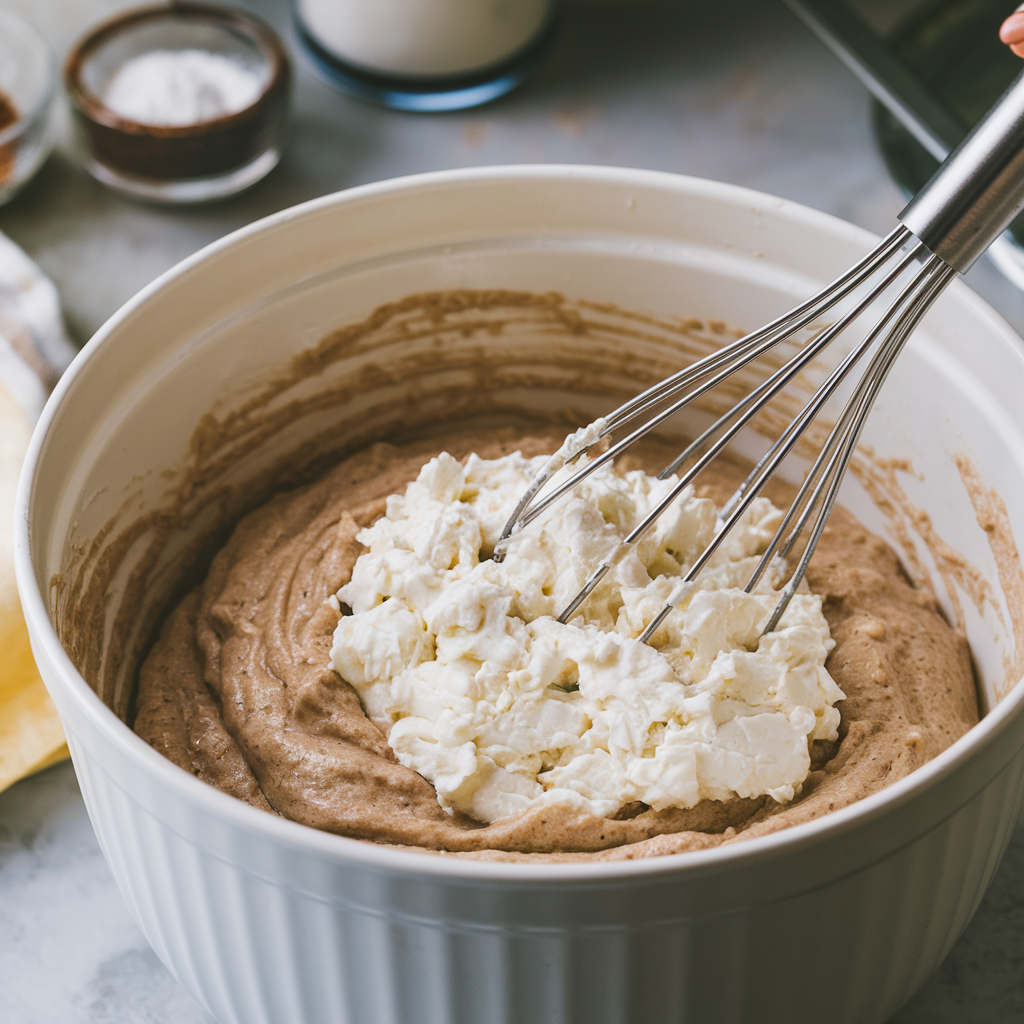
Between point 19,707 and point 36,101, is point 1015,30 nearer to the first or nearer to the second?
point 19,707

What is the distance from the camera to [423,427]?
125cm

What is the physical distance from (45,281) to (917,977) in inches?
48.9

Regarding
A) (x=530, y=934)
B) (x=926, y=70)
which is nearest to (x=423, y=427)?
(x=530, y=934)

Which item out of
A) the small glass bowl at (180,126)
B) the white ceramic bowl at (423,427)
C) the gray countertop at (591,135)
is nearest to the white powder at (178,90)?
the small glass bowl at (180,126)

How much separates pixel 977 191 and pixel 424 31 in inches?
42.7

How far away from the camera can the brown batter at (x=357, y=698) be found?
33.1 inches

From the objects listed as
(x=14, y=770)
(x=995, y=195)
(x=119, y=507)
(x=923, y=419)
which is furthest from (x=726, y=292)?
(x=14, y=770)

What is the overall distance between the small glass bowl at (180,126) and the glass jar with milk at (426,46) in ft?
0.43

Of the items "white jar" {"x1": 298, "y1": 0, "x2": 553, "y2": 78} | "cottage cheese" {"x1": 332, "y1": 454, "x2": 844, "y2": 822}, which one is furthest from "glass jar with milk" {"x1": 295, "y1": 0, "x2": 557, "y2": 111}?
"cottage cheese" {"x1": 332, "y1": 454, "x2": 844, "y2": 822}

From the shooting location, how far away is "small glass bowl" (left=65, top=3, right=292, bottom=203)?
4.97ft

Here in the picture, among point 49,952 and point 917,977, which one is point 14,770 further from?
point 917,977

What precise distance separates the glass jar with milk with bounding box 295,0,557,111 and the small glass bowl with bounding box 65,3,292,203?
0.43ft

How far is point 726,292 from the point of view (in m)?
1.13

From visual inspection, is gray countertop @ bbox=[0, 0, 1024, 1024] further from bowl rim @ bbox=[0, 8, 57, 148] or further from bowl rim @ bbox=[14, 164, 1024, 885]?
bowl rim @ bbox=[14, 164, 1024, 885]
